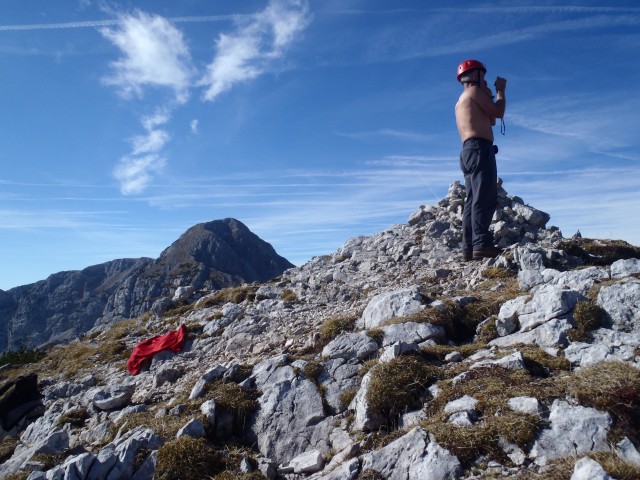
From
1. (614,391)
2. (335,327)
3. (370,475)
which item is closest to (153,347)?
(335,327)

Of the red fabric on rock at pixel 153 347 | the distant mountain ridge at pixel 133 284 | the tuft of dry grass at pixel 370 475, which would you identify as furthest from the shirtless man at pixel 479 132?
the distant mountain ridge at pixel 133 284

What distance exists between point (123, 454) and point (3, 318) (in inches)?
8377

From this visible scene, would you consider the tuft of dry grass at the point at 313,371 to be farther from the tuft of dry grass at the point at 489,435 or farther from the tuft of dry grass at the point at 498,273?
the tuft of dry grass at the point at 498,273

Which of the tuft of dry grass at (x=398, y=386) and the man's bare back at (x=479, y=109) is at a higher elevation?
the man's bare back at (x=479, y=109)

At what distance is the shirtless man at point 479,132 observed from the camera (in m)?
13.6

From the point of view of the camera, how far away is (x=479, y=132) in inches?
537

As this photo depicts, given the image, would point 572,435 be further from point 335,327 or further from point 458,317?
point 335,327

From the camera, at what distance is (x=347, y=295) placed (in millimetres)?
14945

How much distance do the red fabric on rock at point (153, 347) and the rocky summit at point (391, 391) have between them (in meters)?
0.21

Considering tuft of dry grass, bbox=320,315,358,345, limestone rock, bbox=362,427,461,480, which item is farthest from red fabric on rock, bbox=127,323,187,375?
limestone rock, bbox=362,427,461,480

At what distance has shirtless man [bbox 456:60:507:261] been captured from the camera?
13570 mm

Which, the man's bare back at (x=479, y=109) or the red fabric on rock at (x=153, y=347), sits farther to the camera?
the red fabric on rock at (x=153, y=347)

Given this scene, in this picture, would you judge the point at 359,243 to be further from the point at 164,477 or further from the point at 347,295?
the point at 164,477

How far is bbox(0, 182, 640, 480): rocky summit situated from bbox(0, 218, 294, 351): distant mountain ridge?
383ft
